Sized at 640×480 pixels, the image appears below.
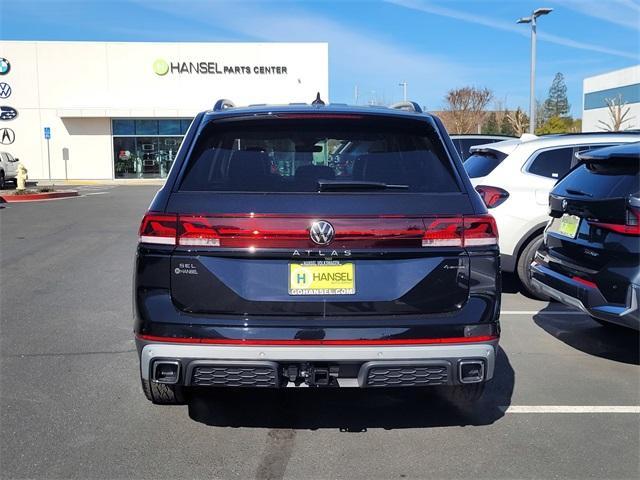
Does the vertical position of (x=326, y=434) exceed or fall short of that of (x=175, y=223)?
it falls short

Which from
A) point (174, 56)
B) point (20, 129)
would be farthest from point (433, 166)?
point (20, 129)

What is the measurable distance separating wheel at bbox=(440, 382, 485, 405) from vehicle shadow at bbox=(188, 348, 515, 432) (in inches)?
4.2

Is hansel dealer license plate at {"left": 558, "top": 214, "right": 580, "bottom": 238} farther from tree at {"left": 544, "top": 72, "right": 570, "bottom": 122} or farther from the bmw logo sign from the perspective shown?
tree at {"left": 544, "top": 72, "right": 570, "bottom": 122}

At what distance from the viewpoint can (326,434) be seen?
363 cm

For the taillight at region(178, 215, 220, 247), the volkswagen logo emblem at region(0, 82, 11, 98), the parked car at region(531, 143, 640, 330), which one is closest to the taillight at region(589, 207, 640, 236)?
the parked car at region(531, 143, 640, 330)

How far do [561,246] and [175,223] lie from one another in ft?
11.4

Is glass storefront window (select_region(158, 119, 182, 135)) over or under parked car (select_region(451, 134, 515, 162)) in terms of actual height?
over

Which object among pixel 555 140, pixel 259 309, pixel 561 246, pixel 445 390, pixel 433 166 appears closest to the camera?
pixel 259 309

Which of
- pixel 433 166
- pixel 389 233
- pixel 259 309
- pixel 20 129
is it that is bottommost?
pixel 259 309

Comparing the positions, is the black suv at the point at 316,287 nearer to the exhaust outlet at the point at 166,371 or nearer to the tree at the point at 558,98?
the exhaust outlet at the point at 166,371

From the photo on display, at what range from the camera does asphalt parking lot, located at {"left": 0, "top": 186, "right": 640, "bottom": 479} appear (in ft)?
10.7

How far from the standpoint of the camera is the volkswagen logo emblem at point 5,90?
1329 inches

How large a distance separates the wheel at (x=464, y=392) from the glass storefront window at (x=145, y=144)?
32.2m

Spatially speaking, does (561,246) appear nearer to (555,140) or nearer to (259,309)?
(555,140)
